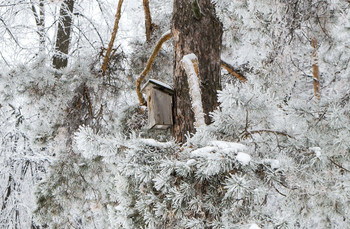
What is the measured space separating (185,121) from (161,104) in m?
0.21

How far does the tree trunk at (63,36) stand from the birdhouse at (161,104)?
98.7 inches

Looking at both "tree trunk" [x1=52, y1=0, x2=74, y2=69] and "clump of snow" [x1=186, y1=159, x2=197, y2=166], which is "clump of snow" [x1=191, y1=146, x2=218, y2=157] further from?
"tree trunk" [x1=52, y1=0, x2=74, y2=69]

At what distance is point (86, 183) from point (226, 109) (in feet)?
9.03

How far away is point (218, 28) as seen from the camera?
268cm

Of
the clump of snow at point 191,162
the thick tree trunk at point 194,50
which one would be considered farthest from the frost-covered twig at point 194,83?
the clump of snow at point 191,162

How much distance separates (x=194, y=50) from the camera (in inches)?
101

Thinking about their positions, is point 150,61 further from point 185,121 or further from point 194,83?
point 194,83

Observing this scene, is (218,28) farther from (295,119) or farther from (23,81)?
(23,81)

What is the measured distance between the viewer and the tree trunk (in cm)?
467

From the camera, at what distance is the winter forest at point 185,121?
140 centimetres

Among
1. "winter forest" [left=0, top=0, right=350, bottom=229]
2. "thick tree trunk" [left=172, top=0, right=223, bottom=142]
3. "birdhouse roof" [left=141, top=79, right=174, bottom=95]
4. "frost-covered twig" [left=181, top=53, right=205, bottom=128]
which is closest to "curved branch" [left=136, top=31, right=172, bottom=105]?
"winter forest" [left=0, top=0, right=350, bottom=229]

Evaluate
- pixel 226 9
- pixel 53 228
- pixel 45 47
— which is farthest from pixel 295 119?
pixel 45 47

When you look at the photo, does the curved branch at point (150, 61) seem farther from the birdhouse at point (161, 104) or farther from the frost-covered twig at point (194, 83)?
the frost-covered twig at point (194, 83)

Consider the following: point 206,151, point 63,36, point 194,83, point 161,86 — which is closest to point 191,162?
point 206,151
